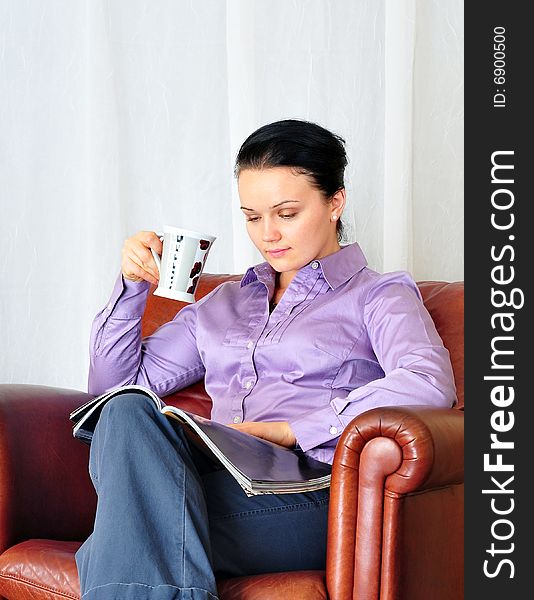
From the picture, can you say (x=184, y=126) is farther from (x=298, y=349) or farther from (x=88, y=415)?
(x=88, y=415)

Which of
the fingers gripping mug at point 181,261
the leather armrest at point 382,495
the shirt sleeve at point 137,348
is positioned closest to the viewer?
the leather armrest at point 382,495

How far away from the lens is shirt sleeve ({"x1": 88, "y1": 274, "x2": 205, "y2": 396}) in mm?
1817

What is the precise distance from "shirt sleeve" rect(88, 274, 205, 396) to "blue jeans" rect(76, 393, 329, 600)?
389 millimetres

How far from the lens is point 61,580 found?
55.0 inches

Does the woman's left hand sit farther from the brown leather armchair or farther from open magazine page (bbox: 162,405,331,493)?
the brown leather armchair

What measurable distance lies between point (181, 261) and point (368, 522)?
0.57 meters

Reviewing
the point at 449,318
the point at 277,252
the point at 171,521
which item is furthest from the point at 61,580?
the point at 449,318

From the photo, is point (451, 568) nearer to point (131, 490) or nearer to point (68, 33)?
point (131, 490)

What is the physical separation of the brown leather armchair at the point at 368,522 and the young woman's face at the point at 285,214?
18.2 inches

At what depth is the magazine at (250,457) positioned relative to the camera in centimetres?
133

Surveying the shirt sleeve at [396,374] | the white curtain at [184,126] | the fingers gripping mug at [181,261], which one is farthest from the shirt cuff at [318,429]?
the white curtain at [184,126]

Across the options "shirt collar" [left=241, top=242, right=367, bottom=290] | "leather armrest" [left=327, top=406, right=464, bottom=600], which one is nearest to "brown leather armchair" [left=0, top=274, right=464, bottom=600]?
"leather armrest" [left=327, top=406, right=464, bottom=600]

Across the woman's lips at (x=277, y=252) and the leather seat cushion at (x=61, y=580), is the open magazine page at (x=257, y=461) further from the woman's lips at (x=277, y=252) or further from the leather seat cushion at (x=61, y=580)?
the woman's lips at (x=277, y=252)

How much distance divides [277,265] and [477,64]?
0.51m
